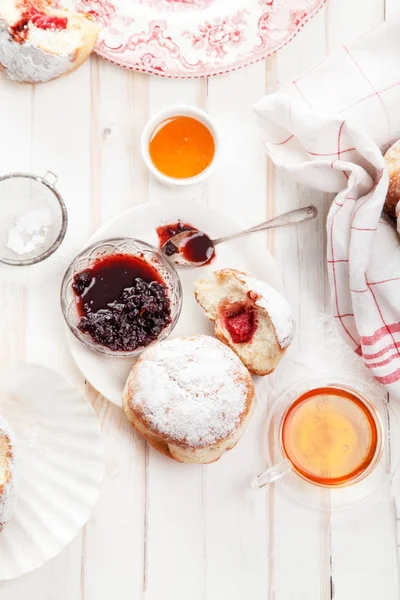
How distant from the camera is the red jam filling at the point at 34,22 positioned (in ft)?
5.84

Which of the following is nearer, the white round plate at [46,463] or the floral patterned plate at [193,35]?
the white round plate at [46,463]

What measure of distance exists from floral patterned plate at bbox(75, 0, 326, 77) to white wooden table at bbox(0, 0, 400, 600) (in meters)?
0.03

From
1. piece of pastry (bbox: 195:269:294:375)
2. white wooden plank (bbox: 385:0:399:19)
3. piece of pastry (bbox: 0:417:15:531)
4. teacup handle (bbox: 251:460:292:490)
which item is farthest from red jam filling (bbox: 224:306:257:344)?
white wooden plank (bbox: 385:0:399:19)

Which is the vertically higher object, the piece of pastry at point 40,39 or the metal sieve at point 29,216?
the piece of pastry at point 40,39

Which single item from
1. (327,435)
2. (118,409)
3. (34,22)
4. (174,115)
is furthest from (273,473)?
(34,22)

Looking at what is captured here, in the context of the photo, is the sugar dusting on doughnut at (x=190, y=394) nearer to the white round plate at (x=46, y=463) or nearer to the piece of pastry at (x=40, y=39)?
the white round plate at (x=46, y=463)

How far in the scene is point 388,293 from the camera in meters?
1.78

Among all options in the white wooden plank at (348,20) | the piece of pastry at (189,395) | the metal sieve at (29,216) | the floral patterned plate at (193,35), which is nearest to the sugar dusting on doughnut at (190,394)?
the piece of pastry at (189,395)

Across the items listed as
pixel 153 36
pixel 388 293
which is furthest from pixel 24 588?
pixel 153 36

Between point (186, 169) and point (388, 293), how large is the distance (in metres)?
0.51

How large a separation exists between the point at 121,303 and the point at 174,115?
43 centimetres

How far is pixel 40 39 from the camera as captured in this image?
1.79m

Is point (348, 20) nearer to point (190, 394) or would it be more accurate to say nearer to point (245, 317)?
point (245, 317)

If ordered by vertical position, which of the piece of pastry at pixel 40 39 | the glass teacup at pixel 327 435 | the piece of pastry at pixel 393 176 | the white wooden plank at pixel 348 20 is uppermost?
the white wooden plank at pixel 348 20
